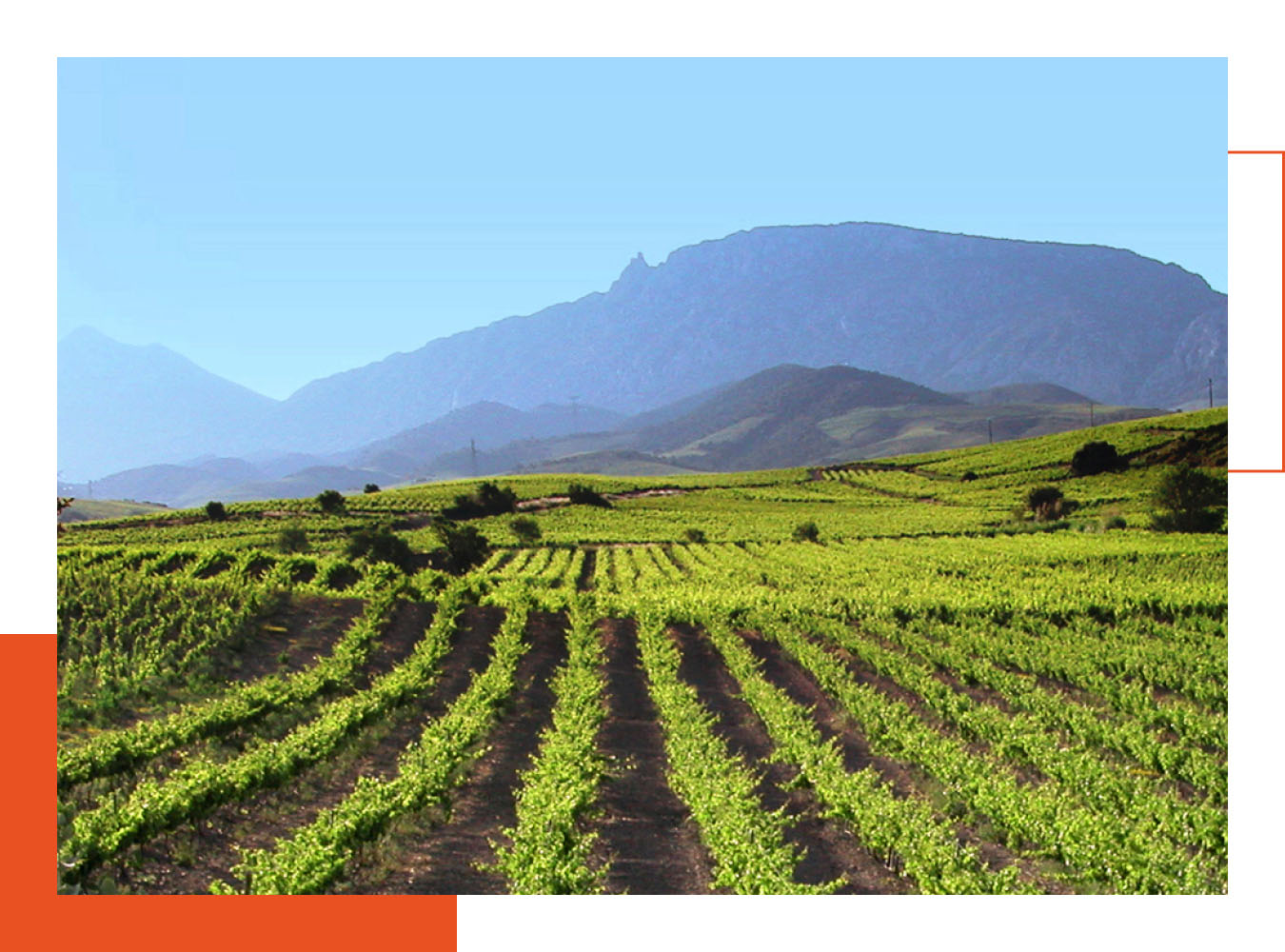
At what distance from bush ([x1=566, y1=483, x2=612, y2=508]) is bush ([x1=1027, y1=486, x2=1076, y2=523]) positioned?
73.0 ft

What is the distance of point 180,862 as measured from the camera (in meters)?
6.50

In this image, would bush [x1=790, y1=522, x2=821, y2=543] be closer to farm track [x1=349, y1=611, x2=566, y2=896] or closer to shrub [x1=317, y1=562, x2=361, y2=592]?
shrub [x1=317, y1=562, x2=361, y2=592]

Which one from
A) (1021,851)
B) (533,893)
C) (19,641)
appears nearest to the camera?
(533,893)

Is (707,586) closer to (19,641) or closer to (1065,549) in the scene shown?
(1065,549)

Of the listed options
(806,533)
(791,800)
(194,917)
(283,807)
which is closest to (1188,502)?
(806,533)

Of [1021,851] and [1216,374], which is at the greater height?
[1216,374]

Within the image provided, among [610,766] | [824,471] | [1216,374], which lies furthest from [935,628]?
[1216,374]

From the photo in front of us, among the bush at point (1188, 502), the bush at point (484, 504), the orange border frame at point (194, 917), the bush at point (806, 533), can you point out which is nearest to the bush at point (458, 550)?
the bush at point (484, 504)

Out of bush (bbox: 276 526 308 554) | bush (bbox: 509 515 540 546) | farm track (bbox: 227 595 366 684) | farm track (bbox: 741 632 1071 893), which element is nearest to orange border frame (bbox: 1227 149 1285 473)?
farm track (bbox: 741 632 1071 893)

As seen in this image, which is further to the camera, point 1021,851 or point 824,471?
point 824,471

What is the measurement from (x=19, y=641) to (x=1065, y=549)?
925 inches

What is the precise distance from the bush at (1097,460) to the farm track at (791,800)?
3297 cm

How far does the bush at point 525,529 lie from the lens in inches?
1491
